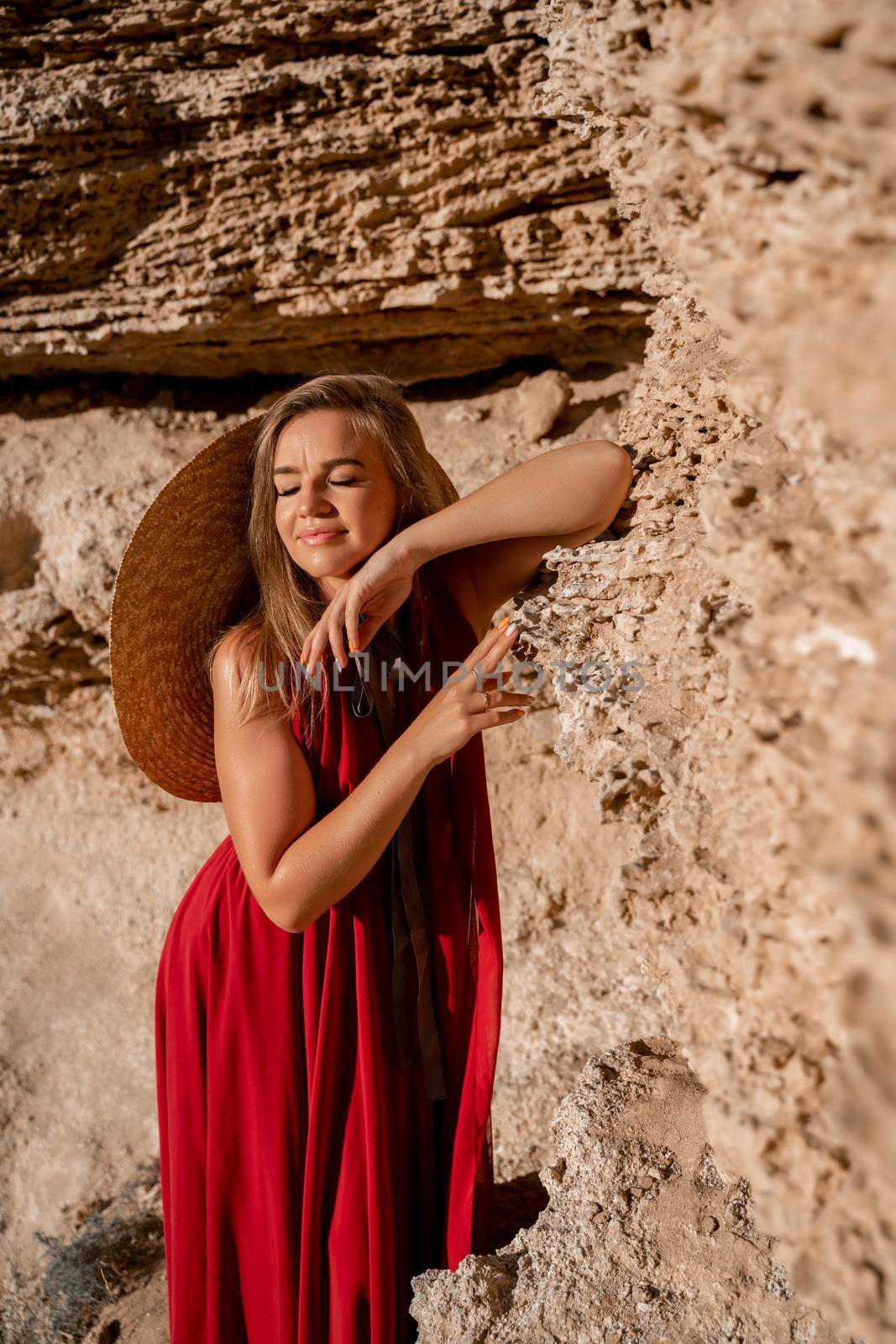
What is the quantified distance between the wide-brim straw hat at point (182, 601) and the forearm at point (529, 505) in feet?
0.96

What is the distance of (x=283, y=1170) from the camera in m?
1.30

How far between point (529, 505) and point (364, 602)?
0.25 m

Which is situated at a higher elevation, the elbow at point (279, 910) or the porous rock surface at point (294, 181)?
the porous rock surface at point (294, 181)

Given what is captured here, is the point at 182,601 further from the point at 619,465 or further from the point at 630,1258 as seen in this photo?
the point at 630,1258

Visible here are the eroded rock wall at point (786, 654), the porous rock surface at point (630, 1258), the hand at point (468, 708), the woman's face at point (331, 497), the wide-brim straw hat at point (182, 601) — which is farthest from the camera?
the wide-brim straw hat at point (182, 601)

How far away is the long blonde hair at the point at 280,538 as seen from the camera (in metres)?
1.28

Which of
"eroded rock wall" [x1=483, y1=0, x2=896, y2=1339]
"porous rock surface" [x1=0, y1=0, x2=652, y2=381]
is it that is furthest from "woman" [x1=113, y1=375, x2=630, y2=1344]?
"porous rock surface" [x1=0, y1=0, x2=652, y2=381]

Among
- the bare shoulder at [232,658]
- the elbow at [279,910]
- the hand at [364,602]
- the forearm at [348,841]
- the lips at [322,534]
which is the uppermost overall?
the lips at [322,534]

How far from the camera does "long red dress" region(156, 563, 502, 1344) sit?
1271mm

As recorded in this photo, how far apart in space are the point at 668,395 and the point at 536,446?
112 cm

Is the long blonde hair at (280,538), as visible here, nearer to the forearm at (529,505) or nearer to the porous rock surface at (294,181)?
the forearm at (529,505)

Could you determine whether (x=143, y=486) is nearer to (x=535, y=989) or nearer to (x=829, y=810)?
(x=535, y=989)

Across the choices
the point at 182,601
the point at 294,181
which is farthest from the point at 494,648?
the point at 294,181

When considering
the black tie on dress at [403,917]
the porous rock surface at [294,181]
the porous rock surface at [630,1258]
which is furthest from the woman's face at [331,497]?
the porous rock surface at [294,181]
